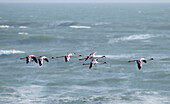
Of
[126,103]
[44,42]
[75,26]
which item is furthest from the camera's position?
[75,26]

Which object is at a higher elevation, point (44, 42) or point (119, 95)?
point (44, 42)

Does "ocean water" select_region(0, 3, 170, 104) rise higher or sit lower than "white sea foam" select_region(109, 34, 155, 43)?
lower

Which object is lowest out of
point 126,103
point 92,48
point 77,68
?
point 126,103

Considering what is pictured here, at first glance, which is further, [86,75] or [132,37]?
[132,37]

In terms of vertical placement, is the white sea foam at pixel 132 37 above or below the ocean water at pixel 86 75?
above

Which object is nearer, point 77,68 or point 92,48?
point 77,68

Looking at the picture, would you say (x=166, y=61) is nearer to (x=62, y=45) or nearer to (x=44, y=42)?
(x=62, y=45)

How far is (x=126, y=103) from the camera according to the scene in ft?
177

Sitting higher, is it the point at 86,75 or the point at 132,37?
the point at 132,37

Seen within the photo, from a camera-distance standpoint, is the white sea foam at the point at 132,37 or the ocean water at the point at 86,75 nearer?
the ocean water at the point at 86,75

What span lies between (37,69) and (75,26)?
85.9 metres

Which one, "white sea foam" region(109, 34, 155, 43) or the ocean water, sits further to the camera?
"white sea foam" region(109, 34, 155, 43)

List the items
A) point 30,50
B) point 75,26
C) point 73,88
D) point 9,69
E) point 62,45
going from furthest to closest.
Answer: point 75,26
point 62,45
point 30,50
point 9,69
point 73,88

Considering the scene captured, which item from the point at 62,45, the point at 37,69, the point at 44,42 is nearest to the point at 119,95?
the point at 37,69
